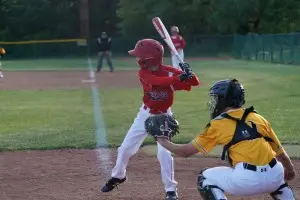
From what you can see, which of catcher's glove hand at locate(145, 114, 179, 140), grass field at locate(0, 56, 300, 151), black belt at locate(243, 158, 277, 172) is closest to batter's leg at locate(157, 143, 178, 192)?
catcher's glove hand at locate(145, 114, 179, 140)

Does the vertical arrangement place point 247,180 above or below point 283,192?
above

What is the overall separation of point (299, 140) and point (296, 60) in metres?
24.2

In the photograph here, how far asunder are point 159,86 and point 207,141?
68.4 inches

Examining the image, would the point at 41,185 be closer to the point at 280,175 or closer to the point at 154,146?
the point at 154,146

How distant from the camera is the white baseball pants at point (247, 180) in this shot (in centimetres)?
455

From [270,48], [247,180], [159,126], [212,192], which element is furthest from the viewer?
[270,48]

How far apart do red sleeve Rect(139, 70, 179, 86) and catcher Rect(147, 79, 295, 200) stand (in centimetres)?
140

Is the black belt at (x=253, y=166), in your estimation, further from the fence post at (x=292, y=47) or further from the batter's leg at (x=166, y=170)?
the fence post at (x=292, y=47)

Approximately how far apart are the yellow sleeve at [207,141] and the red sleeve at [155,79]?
4.75 feet

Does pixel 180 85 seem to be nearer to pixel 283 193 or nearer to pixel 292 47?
pixel 283 193

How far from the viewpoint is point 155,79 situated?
20.3 ft

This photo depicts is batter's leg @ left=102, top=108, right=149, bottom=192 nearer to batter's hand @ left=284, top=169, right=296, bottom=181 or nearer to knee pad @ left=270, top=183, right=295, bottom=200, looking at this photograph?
batter's hand @ left=284, top=169, right=296, bottom=181

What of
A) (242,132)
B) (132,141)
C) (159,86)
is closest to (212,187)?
(242,132)

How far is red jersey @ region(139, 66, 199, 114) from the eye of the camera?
6.19m
